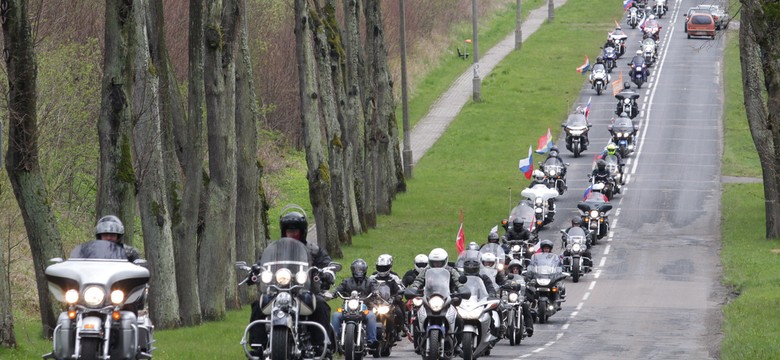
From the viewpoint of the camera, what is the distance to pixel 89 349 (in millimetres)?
15688

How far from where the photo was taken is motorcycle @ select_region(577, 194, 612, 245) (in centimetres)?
5234

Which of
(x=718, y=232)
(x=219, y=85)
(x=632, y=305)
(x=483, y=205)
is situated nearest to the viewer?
(x=219, y=85)

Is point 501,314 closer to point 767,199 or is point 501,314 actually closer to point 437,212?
point 767,199

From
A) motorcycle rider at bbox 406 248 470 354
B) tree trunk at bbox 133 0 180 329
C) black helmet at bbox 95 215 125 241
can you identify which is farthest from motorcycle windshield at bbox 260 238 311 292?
tree trunk at bbox 133 0 180 329

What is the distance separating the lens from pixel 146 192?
90.4ft

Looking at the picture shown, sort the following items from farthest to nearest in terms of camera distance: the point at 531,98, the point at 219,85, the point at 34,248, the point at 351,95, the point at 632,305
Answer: the point at 531,98
the point at 351,95
the point at 632,305
the point at 219,85
the point at 34,248

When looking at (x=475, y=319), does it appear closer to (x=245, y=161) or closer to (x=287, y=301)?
(x=287, y=301)

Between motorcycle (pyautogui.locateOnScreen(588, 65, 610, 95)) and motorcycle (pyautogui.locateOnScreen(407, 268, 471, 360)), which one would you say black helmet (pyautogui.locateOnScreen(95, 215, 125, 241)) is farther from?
motorcycle (pyautogui.locateOnScreen(588, 65, 610, 95))

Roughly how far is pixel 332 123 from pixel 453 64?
47204 mm

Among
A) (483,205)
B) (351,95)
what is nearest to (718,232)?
(483,205)

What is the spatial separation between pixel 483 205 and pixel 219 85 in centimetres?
3000

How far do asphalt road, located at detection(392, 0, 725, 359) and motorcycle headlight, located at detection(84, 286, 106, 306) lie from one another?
442 inches

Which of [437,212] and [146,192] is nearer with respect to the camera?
[146,192]

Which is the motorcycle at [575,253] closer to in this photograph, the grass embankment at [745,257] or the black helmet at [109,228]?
the grass embankment at [745,257]
